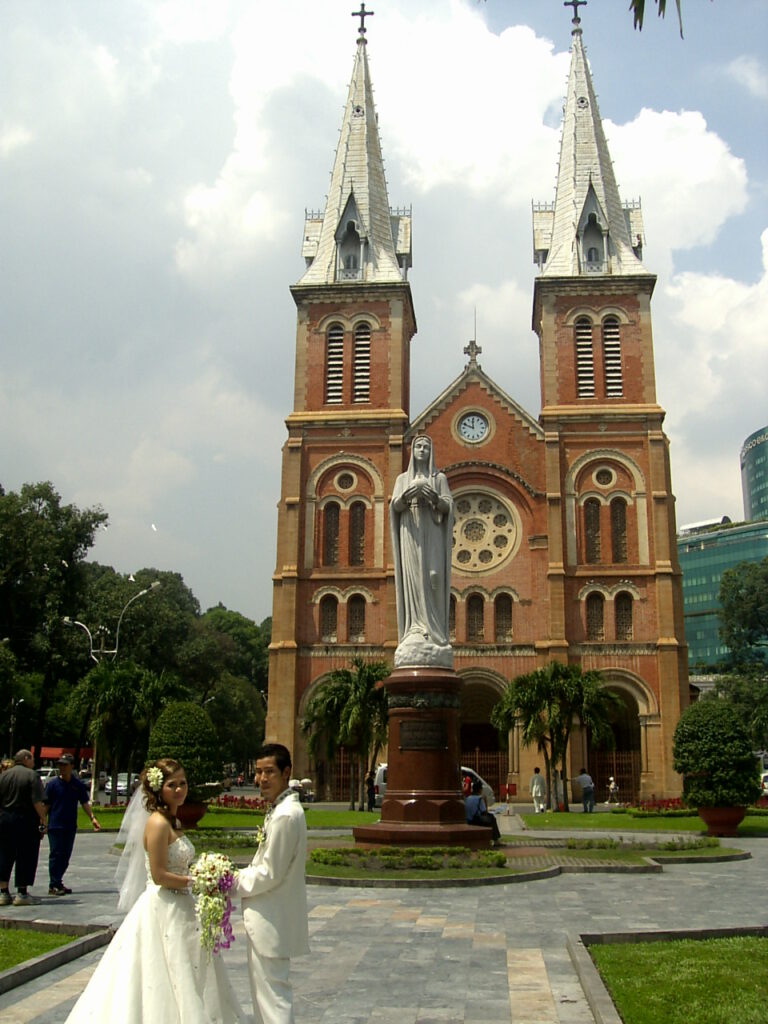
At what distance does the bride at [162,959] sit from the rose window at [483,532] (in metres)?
37.3

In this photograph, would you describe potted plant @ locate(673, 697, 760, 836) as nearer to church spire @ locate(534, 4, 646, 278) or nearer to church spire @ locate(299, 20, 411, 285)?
church spire @ locate(534, 4, 646, 278)

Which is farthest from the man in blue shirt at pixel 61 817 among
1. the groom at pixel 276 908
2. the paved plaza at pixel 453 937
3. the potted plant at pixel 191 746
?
the potted plant at pixel 191 746

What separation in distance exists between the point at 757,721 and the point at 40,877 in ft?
135

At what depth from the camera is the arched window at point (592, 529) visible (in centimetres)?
4200

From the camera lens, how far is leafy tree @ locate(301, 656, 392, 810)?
32.1m

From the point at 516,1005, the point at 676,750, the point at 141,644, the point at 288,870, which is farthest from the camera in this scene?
the point at 141,644

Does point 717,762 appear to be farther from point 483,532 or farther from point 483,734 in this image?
point 483,532

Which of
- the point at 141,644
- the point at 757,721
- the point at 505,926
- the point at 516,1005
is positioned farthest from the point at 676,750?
the point at 141,644

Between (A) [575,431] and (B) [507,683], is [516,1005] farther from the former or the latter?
(A) [575,431]

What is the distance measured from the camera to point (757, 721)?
48656 mm

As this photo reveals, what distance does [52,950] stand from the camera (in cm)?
825

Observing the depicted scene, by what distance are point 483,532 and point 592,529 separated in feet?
14.7

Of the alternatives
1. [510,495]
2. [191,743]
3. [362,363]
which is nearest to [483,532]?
[510,495]

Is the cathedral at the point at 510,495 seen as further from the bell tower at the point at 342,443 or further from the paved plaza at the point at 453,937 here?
the paved plaza at the point at 453,937
